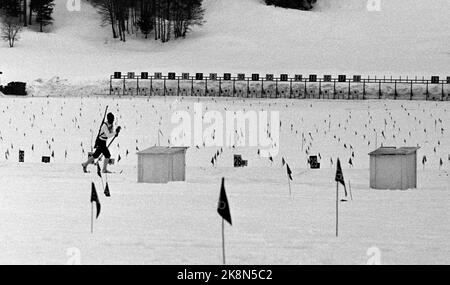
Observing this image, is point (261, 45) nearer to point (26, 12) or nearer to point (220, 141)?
point (26, 12)

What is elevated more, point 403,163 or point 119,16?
point 119,16

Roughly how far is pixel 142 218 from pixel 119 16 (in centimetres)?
7819

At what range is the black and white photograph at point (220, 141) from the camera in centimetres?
1326

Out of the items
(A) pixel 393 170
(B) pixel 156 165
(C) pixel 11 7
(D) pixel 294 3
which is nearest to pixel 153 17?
(C) pixel 11 7

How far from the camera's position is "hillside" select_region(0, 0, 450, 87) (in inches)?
3004

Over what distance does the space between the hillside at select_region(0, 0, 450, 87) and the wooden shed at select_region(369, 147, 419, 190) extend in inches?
1965

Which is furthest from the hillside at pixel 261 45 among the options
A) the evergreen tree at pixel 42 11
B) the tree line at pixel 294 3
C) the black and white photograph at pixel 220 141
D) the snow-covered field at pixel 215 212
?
the snow-covered field at pixel 215 212

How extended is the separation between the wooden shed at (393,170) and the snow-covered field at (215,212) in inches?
13.4

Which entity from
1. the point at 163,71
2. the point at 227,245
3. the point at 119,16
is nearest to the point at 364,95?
the point at 163,71

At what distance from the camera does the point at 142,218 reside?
15.2m

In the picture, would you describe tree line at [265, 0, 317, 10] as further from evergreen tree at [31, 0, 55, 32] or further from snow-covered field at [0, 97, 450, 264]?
snow-covered field at [0, 97, 450, 264]

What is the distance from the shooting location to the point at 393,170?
1995cm

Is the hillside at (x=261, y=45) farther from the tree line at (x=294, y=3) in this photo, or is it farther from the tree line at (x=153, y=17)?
the tree line at (x=153, y=17)

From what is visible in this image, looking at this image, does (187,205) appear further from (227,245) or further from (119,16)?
(119,16)
